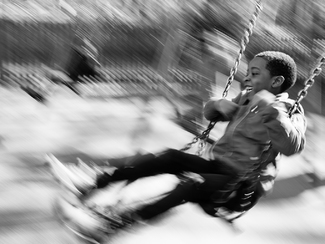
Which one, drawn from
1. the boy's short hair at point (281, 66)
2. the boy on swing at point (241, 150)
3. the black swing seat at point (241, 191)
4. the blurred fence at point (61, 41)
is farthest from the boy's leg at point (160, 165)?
the blurred fence at point (61, 41)

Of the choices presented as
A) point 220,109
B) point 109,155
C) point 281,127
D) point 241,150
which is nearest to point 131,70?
point 109,155

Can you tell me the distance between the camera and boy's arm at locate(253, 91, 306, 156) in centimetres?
152

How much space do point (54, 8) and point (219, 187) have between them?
277 centimetres

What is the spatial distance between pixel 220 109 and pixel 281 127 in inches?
10.9

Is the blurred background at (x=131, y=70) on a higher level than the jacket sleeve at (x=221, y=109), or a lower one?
lower

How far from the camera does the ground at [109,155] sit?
7.47 ft

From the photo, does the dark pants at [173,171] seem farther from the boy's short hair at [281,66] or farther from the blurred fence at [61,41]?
the blurred fence at [61,41]

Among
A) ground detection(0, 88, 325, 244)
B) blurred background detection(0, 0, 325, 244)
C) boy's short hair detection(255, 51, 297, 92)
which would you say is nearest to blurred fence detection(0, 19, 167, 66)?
blurred background detection(0, 0, 325, 244)

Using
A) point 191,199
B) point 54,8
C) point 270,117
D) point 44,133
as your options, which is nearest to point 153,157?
point 191,199

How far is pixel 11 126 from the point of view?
153 inches

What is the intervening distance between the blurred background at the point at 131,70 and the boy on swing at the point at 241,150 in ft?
4.26

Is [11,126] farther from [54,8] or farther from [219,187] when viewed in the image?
[219,187]

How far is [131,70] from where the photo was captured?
4.40 metres

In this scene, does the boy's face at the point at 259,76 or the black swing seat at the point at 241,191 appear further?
the boy's face at the point at 259,76
